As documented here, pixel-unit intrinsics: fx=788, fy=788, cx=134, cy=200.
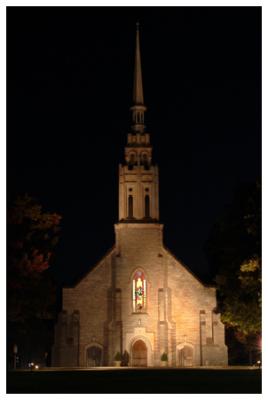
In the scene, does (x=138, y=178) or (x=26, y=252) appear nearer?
(x=26, y=252)

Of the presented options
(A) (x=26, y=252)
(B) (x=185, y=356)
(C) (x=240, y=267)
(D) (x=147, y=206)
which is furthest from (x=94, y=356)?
(A) (x=26, y=252)

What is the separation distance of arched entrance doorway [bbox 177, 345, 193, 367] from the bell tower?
37.8ft

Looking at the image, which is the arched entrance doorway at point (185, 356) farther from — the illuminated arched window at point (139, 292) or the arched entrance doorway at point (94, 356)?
the arched entrance doorway at point (94, 356)

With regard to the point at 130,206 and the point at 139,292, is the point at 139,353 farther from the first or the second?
the point at 130,206

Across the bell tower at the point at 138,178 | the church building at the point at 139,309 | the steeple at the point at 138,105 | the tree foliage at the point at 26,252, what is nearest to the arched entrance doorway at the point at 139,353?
the church building at the point at 139,309

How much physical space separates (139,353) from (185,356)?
12.9 ft

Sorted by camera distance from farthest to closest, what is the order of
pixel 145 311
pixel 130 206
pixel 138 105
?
pixel 138 105 → pixel 130 206 → pixel 145 311

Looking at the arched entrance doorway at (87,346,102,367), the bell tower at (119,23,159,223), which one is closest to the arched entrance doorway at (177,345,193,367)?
the arched entrance doorway at (87,346,102,367)

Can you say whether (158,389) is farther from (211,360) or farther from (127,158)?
(127,158)

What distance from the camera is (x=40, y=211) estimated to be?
1583 inches

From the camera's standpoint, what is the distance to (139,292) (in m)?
68.1

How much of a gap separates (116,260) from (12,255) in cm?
3150
